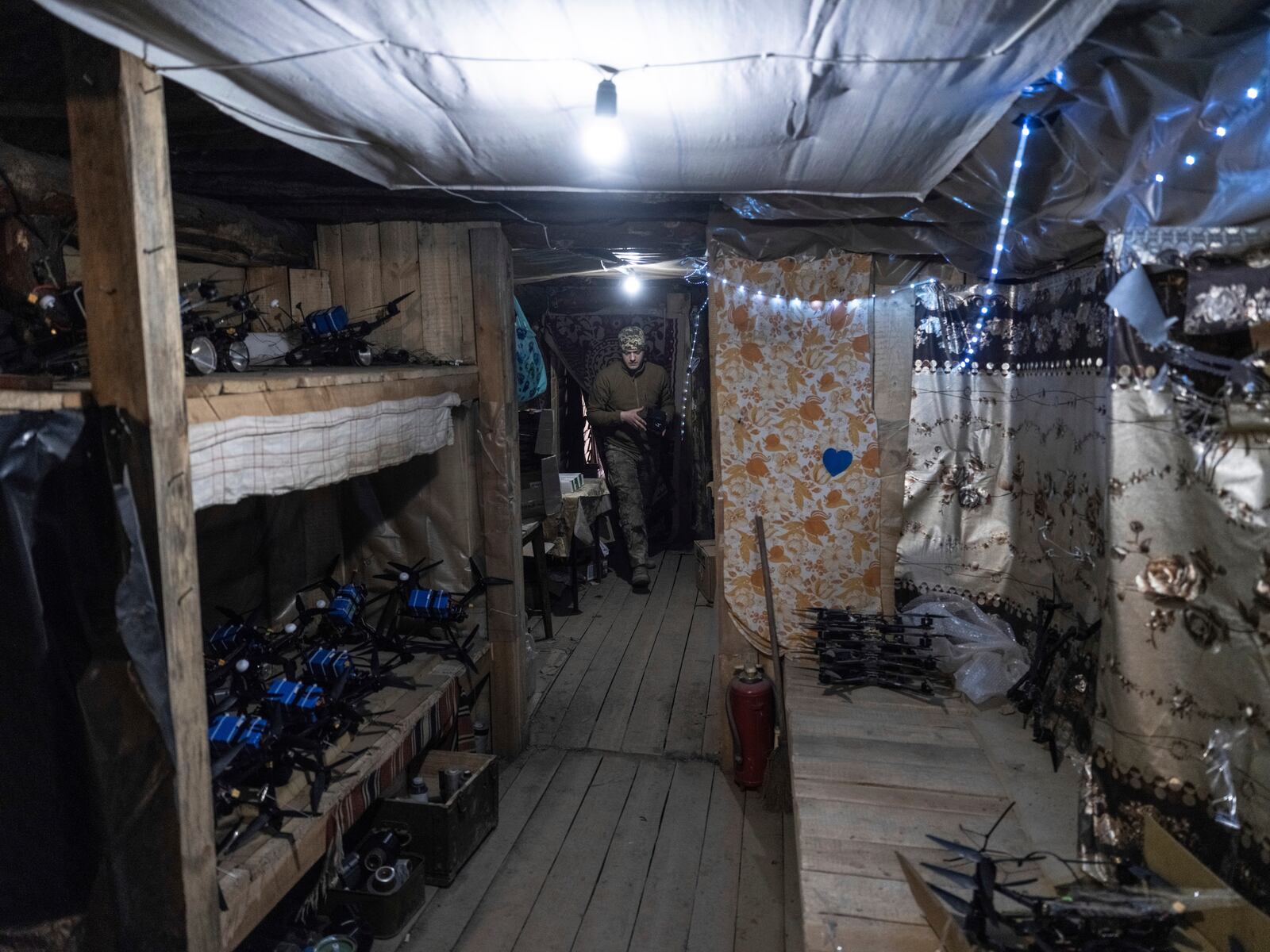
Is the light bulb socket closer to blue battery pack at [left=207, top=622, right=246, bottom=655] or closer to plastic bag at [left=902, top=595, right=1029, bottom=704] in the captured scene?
blue battery pack at [left=207, top=622, right=246, bottom=655]

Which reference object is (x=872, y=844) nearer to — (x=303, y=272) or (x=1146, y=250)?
(x=1146, y=250)

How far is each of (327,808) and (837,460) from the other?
262 cm

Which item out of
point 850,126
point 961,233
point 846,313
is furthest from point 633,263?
point 850,126

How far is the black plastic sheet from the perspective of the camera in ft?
6.11

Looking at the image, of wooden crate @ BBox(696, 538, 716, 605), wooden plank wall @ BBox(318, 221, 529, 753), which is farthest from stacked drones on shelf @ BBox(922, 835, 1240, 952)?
wooden crate @ BBox(696, 538, 716, 605)

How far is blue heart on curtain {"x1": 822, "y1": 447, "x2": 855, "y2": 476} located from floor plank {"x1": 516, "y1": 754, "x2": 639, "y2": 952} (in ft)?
6.11

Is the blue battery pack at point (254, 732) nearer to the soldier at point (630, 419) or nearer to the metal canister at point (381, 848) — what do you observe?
the metal canister at point (381, 848)

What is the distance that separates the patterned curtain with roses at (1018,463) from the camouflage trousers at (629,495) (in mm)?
3745

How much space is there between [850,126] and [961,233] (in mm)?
1369

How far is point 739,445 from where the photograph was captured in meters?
4.10

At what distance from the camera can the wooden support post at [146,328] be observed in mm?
1875

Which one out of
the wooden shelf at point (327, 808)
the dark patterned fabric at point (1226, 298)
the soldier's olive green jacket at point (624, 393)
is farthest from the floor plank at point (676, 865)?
the soldier's olive green jacket at point (624, 393)

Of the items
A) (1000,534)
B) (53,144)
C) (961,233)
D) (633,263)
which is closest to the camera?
(53,144)

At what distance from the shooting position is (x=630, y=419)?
7293 mm
